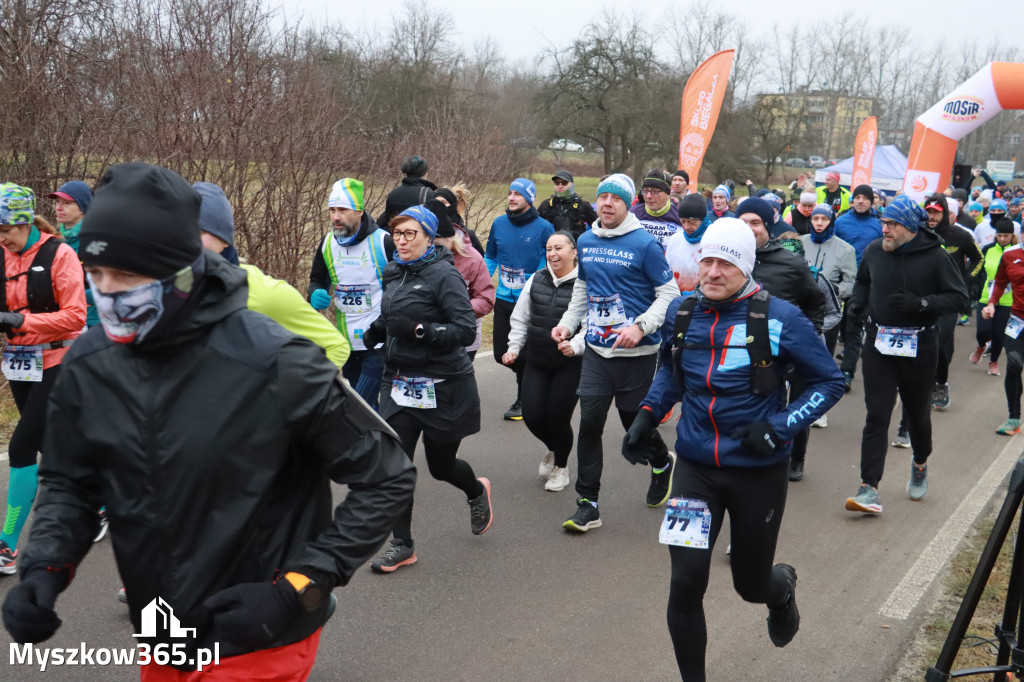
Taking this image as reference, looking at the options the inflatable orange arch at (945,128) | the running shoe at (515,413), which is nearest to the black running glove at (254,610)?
the running shoe at (515,413)

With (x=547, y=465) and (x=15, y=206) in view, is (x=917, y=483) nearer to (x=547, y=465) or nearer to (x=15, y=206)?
(x=547, y=465)

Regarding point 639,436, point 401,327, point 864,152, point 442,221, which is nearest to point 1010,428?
point 442,221

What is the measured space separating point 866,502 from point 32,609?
18.4 feet

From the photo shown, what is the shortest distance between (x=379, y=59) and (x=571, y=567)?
2014 centimetres

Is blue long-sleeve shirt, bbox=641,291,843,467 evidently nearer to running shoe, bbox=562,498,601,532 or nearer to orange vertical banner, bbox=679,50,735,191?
running shoe, bbox=562,498,601,532

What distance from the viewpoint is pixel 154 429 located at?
2.13 m

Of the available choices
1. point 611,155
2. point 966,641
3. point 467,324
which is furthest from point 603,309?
point 611,155

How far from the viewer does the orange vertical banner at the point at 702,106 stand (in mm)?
15609

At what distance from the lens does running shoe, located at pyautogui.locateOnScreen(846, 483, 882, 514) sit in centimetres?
637

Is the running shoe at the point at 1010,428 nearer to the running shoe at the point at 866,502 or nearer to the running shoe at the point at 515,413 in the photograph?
the running shoe at the point at 866,502

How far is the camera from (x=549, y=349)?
623 centimetres

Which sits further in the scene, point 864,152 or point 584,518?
point 864,152

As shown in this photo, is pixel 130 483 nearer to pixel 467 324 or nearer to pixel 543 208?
pixel 467 324

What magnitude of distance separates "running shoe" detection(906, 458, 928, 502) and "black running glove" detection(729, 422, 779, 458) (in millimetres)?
3678
